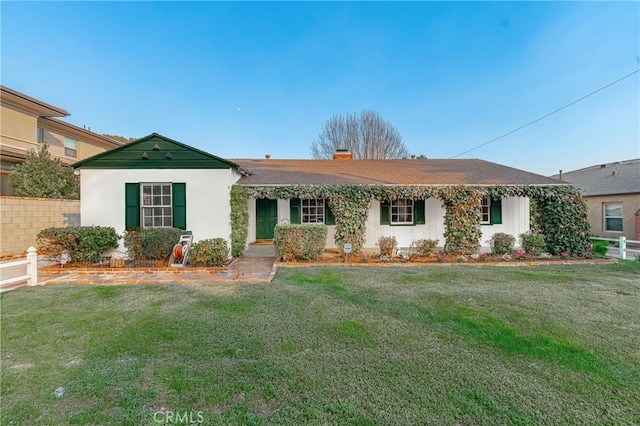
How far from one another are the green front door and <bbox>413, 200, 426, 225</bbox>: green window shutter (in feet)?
19.4

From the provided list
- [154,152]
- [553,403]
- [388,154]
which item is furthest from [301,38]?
[553,403]

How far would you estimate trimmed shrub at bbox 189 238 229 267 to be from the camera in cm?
732

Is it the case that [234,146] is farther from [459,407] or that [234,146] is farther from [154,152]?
[459,407]

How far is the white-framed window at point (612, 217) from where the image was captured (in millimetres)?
14108

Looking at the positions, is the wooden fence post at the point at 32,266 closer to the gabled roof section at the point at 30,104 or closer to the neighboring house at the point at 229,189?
the neighboring house at the point at 229,189

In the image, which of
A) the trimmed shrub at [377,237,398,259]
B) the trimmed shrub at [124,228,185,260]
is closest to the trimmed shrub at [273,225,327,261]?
the trimmed shrub at [377,237,398,259]

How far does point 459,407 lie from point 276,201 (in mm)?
9935

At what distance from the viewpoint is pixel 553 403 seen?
2.32 m

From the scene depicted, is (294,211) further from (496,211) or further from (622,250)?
(622,250)

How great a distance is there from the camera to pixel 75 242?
7.37 metres

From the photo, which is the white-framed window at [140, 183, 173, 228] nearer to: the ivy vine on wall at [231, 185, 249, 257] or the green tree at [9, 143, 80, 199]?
the ivy vine on wall at [231, 185, 249, 257]

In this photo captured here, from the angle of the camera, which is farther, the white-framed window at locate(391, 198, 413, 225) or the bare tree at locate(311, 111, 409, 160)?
the bare tree at locate(311, 111, 409, 160)

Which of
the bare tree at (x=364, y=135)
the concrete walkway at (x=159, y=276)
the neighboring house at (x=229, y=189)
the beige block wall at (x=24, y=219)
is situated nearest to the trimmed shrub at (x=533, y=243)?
the neighboring house at (x=229, y=189)

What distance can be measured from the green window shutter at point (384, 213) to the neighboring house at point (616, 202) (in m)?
10.5
